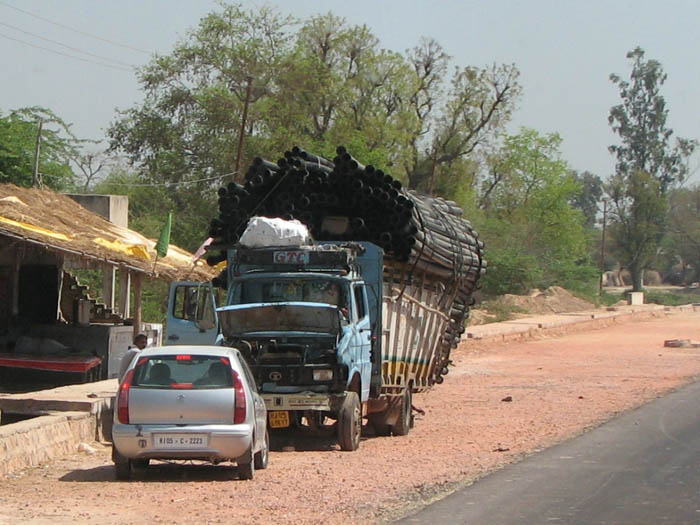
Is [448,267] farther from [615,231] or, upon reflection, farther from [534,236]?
[615,231]

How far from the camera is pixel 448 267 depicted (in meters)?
18.7

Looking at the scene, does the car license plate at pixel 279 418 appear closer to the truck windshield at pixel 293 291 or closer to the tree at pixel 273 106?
the truck windshield at pixel 293 291

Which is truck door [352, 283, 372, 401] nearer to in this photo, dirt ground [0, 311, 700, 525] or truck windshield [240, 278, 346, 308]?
truck windshield [240, 278, 346, 308]

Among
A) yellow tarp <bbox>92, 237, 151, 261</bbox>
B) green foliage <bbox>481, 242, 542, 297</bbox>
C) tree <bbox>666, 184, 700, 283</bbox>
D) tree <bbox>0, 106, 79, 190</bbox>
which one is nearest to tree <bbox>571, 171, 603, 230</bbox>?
tree <bbox>666, 184, 700, 283</bbox>

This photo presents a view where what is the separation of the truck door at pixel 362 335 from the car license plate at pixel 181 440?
3890 millimetres

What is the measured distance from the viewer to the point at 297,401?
46.5 ft

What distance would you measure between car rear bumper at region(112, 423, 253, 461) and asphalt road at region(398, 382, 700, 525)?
7.51 ft

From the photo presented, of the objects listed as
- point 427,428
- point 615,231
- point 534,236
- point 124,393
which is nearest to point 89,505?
point 124,393

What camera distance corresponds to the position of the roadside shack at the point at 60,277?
64.8 feet

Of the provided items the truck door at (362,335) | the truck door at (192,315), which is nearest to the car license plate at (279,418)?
the truck door at (362,335)

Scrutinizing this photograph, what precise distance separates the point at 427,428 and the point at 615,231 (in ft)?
303

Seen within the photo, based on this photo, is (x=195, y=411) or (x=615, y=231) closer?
(x=195, y=411)

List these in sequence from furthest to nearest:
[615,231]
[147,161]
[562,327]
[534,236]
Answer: [615,231]
[534,236]
[147,161]
[562,327]

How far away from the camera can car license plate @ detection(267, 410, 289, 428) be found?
563 inches
